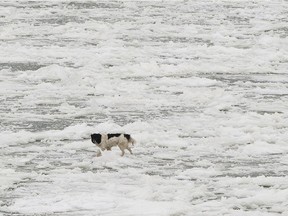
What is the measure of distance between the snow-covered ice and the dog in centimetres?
11

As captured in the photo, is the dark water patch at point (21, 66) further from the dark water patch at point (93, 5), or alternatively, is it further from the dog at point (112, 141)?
the dark water patch at point (93, 5)

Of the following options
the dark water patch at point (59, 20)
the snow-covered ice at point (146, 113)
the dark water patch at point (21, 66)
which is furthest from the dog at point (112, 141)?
the dark water patch at point (59, 20)

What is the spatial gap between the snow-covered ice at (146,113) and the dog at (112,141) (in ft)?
0.35

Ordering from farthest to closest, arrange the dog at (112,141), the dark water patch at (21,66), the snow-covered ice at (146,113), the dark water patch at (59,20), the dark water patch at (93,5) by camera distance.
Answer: the dark water patch at (93,5) < the dark water patch at (59,20) < the dark water patch at (21,66) < the dog at (112,141) < the snow-covered ice at (146,113)

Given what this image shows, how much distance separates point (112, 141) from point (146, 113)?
2102mm

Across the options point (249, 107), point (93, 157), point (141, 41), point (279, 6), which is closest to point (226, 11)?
point (279, 6)

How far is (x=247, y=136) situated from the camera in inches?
336

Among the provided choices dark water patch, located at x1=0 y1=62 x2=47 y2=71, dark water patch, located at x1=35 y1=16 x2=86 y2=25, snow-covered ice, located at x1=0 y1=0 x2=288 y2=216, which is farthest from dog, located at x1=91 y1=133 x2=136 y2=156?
dark water patch, located at x1=35 y1=16 x2=86 y2=25

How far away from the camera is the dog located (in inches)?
303

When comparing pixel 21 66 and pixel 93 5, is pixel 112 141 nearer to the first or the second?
pixel 21 66

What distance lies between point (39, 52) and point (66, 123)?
5123 mm

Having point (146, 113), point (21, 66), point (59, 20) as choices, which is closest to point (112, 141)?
point (146, 113)

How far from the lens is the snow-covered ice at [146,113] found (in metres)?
6.66

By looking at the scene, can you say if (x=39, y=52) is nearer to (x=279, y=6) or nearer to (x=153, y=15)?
(x=153, y=15)
